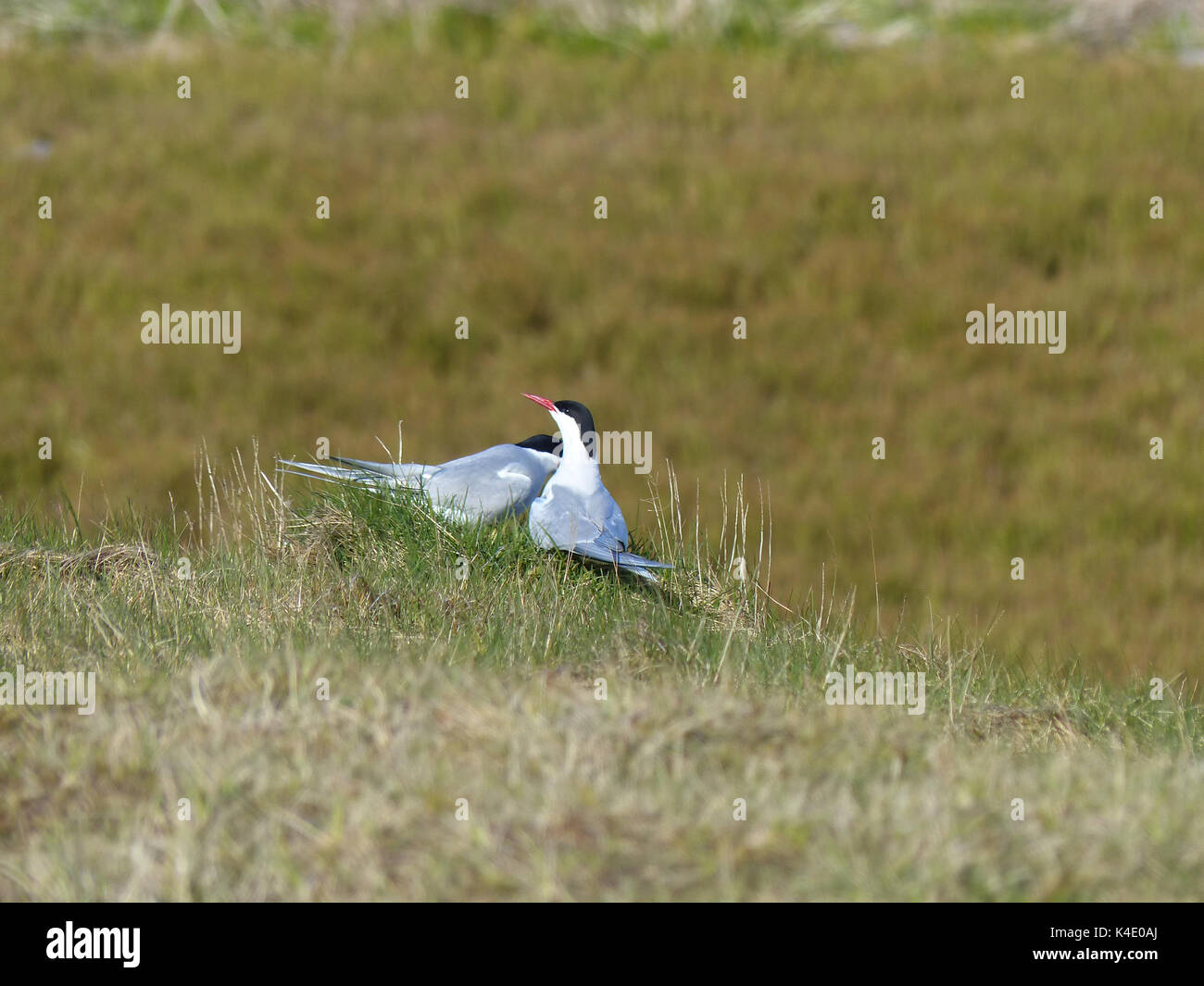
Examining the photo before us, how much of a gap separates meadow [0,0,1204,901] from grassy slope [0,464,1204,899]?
0.02 meters

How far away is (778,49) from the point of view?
16.4 meters

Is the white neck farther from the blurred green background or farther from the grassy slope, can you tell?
the blurred green background

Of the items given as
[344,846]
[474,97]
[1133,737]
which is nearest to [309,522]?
[344,846]

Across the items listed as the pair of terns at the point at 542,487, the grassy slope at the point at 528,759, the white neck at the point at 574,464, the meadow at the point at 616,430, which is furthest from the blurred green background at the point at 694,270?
the grassy slope at the point at 528,759

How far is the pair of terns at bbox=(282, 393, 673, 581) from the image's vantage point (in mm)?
5012

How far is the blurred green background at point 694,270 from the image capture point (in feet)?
32.6

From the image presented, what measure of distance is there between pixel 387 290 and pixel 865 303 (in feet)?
15.2

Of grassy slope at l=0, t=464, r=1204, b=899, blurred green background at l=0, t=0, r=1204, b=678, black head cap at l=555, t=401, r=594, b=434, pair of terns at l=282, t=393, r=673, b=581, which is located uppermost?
blurred green background at l=0, t=0, r=1204, b=678

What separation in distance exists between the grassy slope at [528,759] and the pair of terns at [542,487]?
0.61ft

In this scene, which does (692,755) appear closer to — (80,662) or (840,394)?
(80,662)

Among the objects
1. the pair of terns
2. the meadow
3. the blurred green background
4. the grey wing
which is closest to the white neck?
A: the pair of terns

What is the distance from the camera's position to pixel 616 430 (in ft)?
35.8

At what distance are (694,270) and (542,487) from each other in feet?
24.9

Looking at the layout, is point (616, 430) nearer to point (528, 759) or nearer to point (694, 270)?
point (694, 270)
